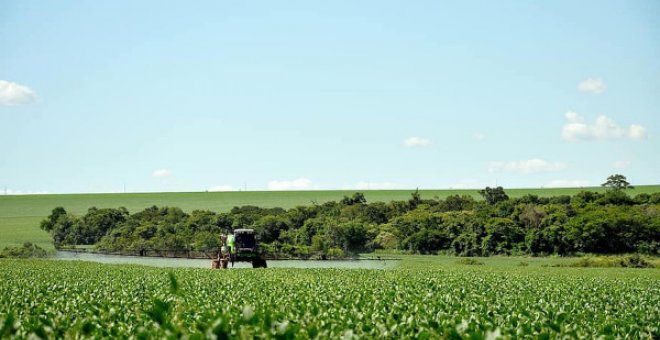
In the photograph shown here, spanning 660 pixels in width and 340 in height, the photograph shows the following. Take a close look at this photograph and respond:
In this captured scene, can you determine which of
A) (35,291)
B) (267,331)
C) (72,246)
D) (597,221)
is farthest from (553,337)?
(72,246)

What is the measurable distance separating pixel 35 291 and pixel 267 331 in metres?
22.4

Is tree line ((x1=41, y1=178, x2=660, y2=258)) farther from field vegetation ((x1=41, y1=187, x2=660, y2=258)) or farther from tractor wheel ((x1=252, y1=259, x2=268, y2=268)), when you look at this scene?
tractor wheel ((x1=252, y1=259, x2=268, y2=268))

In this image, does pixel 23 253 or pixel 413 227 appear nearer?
pixel 23 253

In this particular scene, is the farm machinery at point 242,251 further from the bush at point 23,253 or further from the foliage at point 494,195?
the foliage at point 494,195

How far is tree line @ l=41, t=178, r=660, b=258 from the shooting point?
304 feet

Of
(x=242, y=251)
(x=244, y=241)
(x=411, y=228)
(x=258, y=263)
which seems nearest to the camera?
(x=242, y=251)

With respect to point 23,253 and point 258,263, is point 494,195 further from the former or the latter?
point 258,263

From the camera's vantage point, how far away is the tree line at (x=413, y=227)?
304 feet

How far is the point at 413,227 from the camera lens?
359ft

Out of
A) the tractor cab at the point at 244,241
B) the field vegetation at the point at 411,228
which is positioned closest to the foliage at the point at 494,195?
the field vegetation at the point at 411,228

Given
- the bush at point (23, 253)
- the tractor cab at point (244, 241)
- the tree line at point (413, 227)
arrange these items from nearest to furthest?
the tractor cab at point (244, 241)
the tree line at point (413, 227)
the bush at point (23, 253)

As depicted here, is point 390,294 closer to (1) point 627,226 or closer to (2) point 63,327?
(2) point 63,327

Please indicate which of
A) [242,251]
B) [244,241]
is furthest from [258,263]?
[244,241]

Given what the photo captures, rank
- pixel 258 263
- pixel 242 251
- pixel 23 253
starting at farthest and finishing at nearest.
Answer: pixel 23 253 → pixel 258 263 → pixel 242 251
